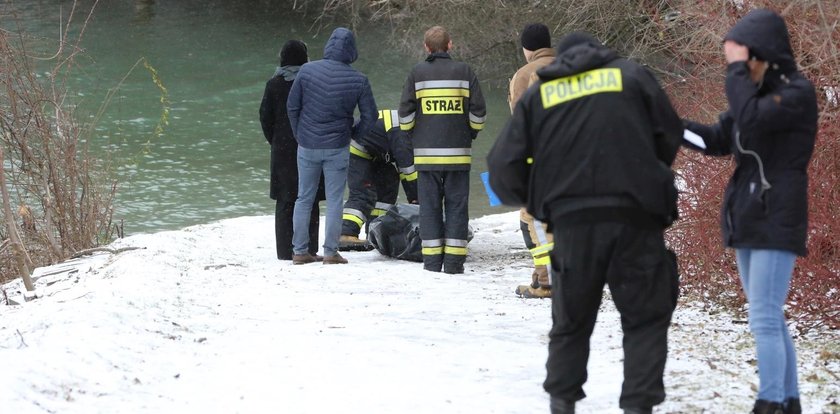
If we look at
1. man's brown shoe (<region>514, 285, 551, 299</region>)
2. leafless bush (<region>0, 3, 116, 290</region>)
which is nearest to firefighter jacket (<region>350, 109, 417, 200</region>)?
man's brown shoe (<region>514, 285, 551, 299</region>)

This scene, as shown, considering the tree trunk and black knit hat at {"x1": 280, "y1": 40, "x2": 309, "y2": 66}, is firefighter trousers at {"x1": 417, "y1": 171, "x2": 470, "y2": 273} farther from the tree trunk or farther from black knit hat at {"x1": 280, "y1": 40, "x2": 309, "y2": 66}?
the tree trunk

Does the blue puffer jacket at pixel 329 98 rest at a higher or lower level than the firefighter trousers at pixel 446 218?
higher

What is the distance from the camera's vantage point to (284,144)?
9.05 meters

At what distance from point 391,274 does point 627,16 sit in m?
6.62

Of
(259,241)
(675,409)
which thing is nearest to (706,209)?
(675,409)

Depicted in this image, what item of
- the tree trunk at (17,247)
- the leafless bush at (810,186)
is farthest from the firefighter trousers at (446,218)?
the tree trunk at (17,247)

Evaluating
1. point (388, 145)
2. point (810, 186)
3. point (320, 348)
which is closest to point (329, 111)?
point (388, 145)

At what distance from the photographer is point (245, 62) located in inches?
1133

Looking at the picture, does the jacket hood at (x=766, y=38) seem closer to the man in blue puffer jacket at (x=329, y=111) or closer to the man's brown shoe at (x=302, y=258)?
the man in blue puffer jacket at (x=329, y=111)

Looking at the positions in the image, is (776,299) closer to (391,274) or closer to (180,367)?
(180,367)

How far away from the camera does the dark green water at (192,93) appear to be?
1578cm

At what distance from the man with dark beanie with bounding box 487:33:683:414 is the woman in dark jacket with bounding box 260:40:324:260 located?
15.9 ft

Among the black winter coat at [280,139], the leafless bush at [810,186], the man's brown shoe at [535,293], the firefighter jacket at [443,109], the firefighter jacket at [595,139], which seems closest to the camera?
the firefighter jacket at [595,139]

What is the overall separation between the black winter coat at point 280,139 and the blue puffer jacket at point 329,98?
1.12 ft
